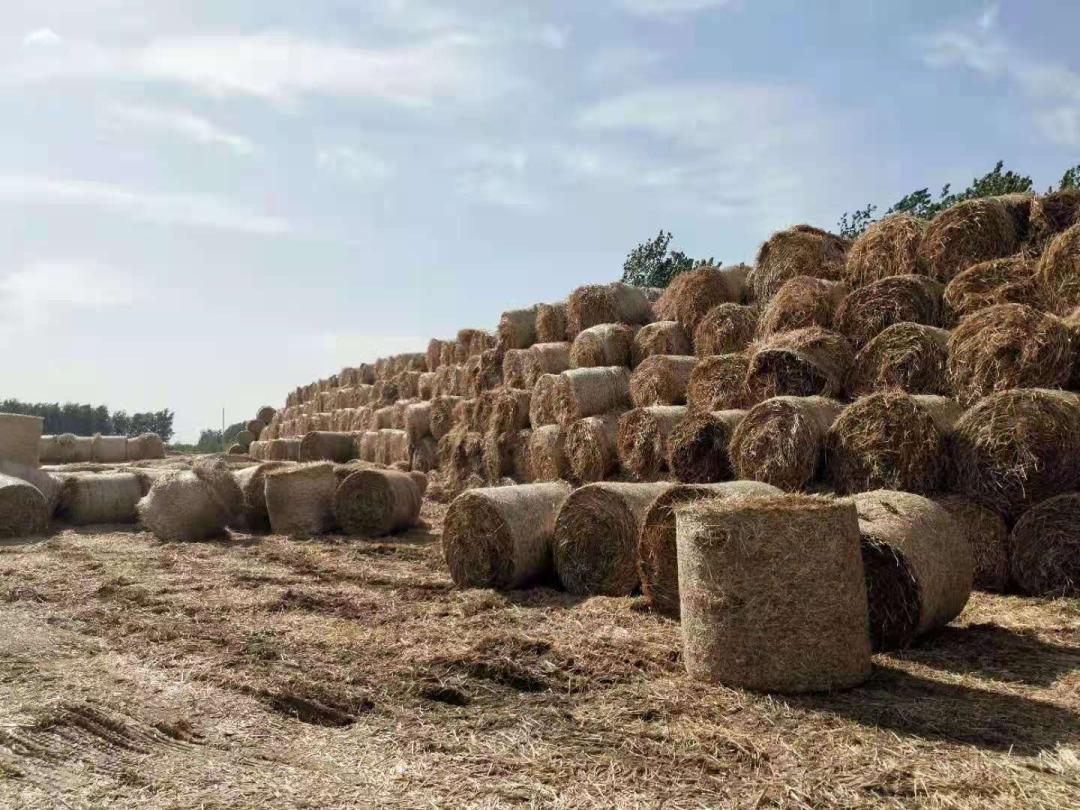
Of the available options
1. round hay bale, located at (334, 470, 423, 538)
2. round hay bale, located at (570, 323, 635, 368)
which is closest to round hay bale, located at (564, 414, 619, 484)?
round hay bale, located at (570, 323, 635, 368)

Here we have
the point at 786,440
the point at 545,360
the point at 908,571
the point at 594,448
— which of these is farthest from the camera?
the point at 545,360

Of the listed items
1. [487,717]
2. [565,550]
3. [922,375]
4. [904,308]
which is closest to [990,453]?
[922,375]

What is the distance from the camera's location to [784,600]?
4348mm

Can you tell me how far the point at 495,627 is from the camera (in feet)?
19.2

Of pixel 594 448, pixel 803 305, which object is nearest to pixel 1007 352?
pixel 803 305

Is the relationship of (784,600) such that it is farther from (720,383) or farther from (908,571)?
(720,383)

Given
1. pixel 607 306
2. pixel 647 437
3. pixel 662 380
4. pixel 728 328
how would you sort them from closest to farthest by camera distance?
pixel 647 437
pixel 728 328
pixel 662 380
pixel 607 306

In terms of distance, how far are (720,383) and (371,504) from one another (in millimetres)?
4457

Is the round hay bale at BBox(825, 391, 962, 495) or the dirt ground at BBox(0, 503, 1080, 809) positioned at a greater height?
the round hay bale at BBox(825, 391, 962, 495)

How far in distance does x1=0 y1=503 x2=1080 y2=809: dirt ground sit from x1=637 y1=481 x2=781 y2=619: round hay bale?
9.4 inches

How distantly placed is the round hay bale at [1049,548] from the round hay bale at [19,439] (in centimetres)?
1160

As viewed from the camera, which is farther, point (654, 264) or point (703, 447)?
point (654, 264)

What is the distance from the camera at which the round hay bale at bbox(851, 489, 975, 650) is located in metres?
5.07

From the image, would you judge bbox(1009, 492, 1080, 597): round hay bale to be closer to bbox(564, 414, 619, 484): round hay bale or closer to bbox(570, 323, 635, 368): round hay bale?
bbox(564, 414, 619, 484): round hay bale
